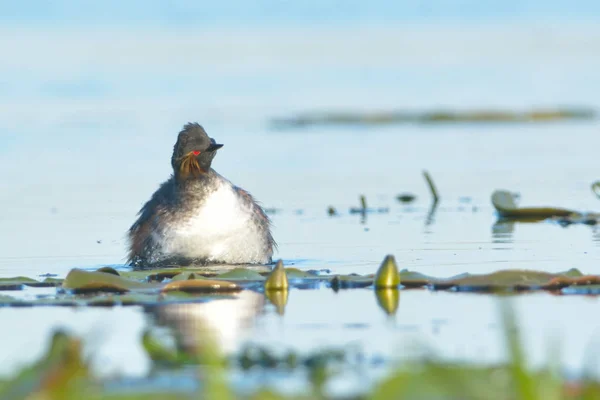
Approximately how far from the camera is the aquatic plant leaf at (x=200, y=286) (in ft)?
26.4

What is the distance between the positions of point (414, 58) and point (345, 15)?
12576 millimetres

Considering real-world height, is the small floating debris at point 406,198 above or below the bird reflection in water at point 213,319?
above

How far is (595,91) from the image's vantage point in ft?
88.6

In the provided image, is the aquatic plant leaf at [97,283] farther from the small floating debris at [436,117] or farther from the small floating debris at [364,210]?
the small floating debris at [436,117]

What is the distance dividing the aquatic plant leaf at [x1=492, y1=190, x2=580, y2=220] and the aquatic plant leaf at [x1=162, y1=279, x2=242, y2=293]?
4.48 metres

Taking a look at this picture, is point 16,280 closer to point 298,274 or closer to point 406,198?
point 298,274

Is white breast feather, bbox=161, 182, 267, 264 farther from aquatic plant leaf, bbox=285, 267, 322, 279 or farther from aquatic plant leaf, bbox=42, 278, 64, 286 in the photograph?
aquatic plant leaf, bbox=42, 278, 64, 286

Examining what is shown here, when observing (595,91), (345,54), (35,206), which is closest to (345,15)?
(345,54)

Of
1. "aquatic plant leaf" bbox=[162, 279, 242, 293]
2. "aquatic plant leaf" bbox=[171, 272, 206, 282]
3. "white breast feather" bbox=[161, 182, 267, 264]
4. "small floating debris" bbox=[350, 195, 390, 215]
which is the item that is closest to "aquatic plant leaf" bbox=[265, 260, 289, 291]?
"aquatic plant leaf" bbox=[162, 279, 242, 293]

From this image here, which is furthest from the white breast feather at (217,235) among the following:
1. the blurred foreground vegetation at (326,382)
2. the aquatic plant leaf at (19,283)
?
the blurred foreground vegetation at (326,382)

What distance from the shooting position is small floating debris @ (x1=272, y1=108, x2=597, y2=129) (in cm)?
2308

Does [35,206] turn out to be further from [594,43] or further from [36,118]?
[594,43]

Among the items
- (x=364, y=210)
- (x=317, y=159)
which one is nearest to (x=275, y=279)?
(x=364, y=210)

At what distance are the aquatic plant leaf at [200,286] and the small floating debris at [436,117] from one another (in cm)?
1477
